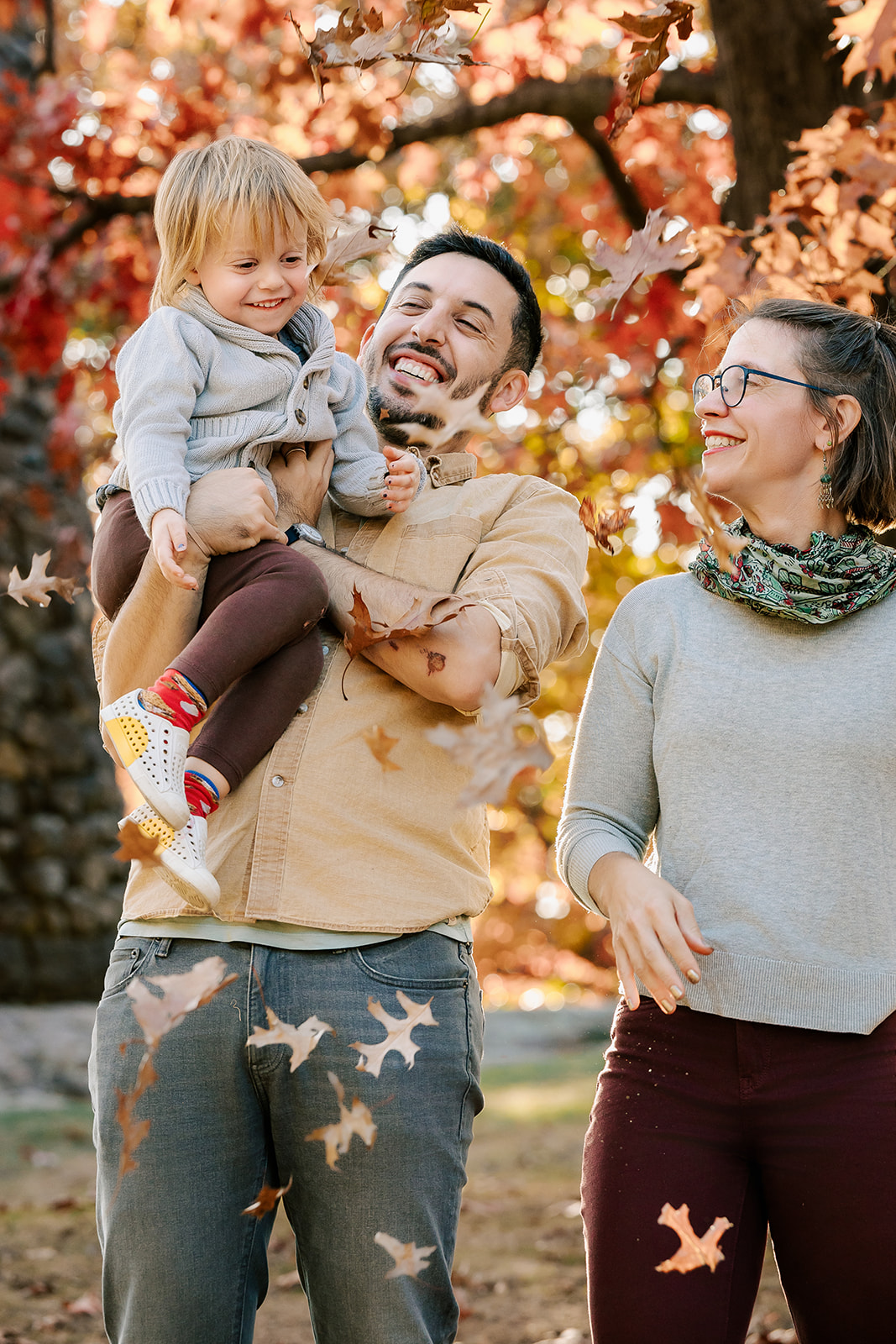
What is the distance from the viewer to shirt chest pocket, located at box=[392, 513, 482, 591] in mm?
2330

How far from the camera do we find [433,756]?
2.15m

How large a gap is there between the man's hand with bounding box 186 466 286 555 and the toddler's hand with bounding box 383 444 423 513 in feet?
0.70

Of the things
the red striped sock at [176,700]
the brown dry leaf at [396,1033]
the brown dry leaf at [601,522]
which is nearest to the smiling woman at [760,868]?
the brown dry leaf at [601,522]

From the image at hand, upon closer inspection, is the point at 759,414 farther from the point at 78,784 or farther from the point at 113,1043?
the point at 78,784

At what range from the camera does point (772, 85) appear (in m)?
3.95

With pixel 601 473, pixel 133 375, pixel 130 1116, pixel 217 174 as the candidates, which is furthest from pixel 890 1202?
pixel 601 473

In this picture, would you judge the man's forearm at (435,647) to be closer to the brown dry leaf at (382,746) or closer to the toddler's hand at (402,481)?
the brown dry leaf at (382,746)

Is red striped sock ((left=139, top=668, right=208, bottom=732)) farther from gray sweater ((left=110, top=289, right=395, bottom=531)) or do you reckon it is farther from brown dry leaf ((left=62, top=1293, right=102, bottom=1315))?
brown dry leaf ((left=62, top=1293, right=102, bottom=1315))

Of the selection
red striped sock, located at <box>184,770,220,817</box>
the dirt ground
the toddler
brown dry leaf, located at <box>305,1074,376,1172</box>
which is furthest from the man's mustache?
the dirt ground

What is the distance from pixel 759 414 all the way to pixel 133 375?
3.49 ft

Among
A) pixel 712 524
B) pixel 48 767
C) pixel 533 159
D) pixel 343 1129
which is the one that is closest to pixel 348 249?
pixel 712 524

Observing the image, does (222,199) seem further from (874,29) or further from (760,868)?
(760,868)

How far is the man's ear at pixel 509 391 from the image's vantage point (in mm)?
2686

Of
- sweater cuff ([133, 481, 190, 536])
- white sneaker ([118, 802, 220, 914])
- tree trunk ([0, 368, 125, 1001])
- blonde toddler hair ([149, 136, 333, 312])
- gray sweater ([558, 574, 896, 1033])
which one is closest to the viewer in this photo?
white sneaker ([118, 802, 220, 914])
